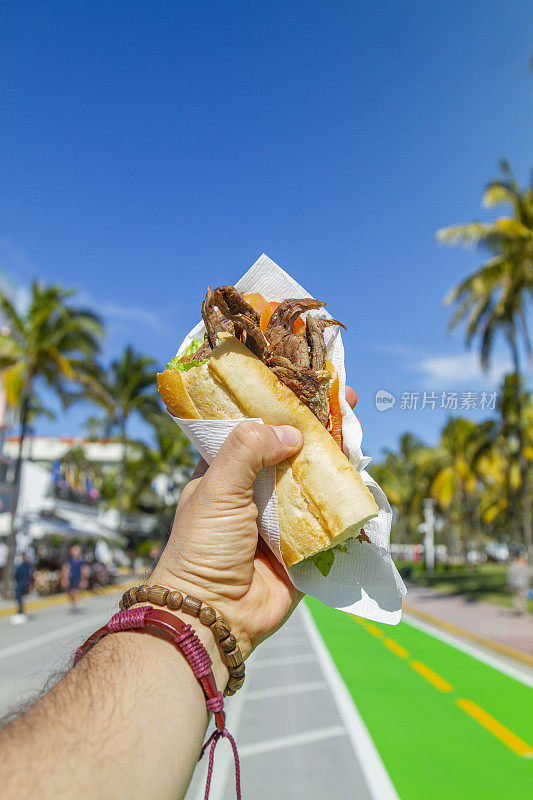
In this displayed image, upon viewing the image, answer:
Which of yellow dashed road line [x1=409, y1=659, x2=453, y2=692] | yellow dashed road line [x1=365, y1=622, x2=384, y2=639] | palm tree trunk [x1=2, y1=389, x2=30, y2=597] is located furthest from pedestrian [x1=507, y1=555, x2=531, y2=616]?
palm tree trunk [x1=2, y1=389, x2=30, y2=597]

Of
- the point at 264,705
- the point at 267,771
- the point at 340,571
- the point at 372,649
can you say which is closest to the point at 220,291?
the point at 340,571

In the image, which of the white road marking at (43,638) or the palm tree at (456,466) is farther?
the palm tree at (456,466)

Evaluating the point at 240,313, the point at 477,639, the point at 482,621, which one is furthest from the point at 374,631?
the point at 240,313

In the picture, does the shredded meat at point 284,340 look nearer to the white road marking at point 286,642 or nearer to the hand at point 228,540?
the hand at point 228,540

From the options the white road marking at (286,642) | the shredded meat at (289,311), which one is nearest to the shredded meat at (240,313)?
the shredded meat at (289,311)

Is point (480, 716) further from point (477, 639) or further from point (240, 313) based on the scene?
point (477, 639)

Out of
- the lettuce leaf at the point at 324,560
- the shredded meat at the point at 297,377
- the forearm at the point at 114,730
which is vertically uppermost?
the shredded meat at the point at 297,377
